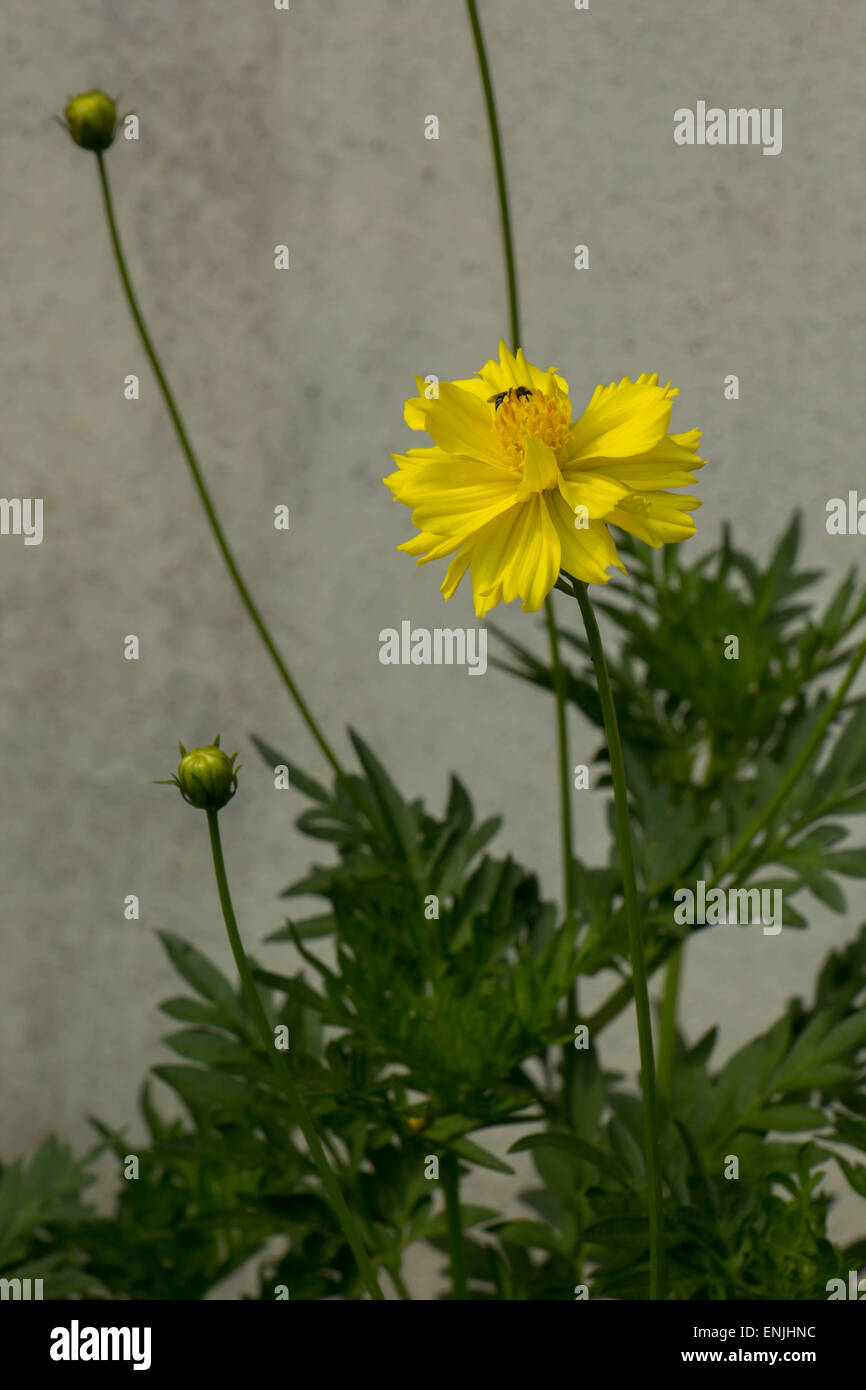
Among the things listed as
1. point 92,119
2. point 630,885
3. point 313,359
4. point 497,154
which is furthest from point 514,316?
point 313,359

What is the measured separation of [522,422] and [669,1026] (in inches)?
18.0

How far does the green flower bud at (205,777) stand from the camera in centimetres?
32

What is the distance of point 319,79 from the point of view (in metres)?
1.27

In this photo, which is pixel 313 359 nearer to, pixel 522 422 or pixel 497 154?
pixel 497 154

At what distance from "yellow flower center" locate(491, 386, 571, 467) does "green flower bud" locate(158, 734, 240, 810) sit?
0.34 ft

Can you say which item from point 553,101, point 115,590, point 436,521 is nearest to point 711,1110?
point 436,521

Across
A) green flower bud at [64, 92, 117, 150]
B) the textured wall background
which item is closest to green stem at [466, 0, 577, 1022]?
green flower bud at [64, 92, 117, 150]

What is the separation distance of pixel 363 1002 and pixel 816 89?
1.04m

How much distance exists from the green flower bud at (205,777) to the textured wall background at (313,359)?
0.99m

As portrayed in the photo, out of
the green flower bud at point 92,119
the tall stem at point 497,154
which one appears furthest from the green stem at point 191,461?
the tall stem at point 497,154

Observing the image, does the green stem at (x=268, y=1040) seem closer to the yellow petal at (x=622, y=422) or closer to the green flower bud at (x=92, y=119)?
the yellow petal at (x=622, y=422)

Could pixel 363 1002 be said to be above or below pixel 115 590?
below

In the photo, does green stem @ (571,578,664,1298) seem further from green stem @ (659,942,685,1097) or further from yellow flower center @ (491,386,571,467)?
green stem @ (659,942,685,1097)

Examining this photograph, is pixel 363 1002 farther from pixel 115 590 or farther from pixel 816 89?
pixel 816 89
